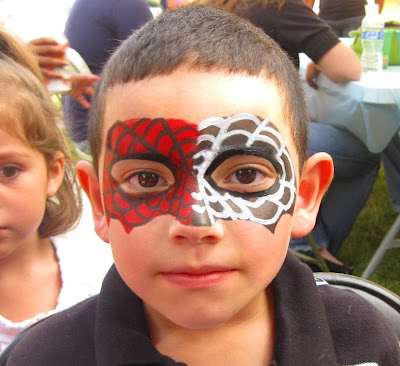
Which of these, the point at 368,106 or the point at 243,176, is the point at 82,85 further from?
the point at 243,176

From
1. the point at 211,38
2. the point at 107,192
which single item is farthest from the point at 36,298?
the point at 211,38

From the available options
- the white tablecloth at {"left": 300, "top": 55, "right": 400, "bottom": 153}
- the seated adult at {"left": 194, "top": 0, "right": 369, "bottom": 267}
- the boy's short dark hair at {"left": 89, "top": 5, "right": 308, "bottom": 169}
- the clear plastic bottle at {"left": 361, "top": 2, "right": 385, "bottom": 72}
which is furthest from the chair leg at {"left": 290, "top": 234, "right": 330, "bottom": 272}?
the boy's short dark hair at {"left": 89, "top": 5, "right": 308, "bottom": 169}

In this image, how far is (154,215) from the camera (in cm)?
86

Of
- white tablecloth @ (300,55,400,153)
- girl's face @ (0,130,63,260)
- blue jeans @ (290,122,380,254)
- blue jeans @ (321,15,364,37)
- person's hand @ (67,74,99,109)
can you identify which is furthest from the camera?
blue jeans @ (321,15,364,37)

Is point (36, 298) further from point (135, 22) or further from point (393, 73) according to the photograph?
point (393, 73)

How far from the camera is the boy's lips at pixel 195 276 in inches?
32.8

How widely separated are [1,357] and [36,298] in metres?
0.44

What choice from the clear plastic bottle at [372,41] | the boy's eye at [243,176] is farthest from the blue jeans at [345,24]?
the boy's eye at [243,176]

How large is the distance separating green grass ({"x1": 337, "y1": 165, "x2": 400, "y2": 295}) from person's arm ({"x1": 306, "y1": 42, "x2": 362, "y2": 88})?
3.57 ft

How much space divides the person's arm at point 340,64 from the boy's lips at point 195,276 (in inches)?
80.6

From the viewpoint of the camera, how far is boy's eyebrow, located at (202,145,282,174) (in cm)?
86

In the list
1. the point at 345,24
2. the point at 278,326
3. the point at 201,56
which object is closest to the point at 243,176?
the point at 201,56

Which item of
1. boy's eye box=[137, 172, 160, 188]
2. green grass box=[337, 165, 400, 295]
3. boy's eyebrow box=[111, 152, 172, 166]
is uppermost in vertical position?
boy's eyebrow box=[111, 152, 172, 166]

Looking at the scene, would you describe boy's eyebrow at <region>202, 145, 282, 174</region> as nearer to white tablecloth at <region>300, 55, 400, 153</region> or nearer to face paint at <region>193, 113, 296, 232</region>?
face paint at <region>193, 113, 296, 232</region>
